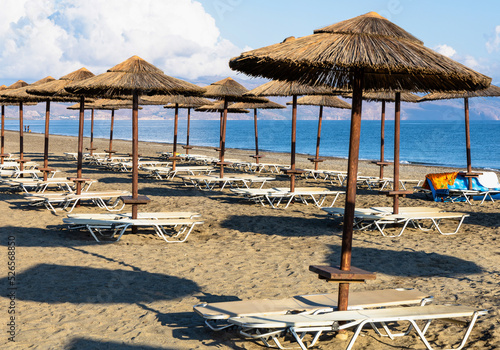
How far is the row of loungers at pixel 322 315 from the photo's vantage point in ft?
12.2

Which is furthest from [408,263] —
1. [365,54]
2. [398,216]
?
[365,54]

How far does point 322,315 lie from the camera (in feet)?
12.8

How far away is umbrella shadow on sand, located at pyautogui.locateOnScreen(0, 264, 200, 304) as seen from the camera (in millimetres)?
4953

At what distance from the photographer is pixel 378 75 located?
5340mm

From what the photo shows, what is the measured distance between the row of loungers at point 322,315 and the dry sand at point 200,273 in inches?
6.1

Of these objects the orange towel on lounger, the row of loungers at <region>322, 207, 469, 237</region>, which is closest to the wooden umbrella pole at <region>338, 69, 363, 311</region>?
the row of loungers at <region>322, 207, 469, 237</region>

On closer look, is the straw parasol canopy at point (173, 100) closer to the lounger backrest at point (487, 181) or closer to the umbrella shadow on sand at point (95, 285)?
the lounger backrest at point (487, 181)

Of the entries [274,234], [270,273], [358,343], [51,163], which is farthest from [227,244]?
[51,163]

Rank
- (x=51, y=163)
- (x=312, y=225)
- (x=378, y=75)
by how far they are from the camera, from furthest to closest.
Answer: (x=51, y=163)
(x=312, y=225)
(x=378, y=75)

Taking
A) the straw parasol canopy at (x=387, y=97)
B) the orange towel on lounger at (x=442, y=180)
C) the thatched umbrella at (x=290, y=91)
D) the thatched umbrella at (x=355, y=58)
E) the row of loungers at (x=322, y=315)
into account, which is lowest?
the row of loungers at (x=322, y=315)

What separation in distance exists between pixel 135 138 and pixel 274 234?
8.59 ft

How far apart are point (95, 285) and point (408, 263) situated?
3793 millimetres

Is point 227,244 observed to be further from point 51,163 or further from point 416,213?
Answer: point 51,163

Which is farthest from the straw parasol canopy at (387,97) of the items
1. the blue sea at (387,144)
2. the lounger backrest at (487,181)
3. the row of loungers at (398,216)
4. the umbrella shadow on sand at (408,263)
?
the blue sea at (387,144)
